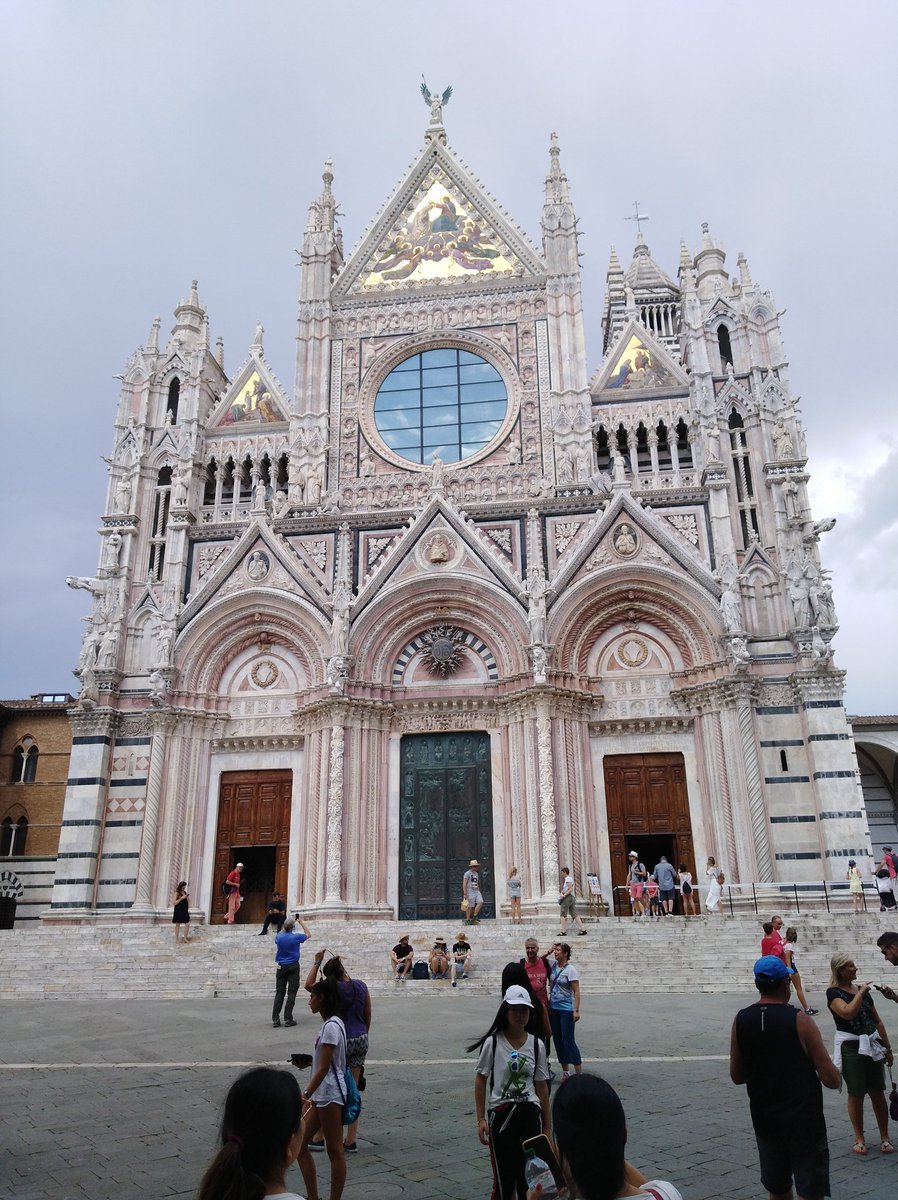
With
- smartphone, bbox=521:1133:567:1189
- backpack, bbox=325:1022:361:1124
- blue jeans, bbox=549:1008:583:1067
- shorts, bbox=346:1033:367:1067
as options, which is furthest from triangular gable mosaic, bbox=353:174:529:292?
smartphone, bbox=521:1133:567:1189

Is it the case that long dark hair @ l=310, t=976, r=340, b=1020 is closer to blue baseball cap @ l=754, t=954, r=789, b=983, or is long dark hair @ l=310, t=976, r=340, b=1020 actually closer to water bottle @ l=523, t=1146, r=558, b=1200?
blue baseball cap @ l=754, t=954, r=789, b=983

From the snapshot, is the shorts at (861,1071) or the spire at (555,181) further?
the spire at (555,181)

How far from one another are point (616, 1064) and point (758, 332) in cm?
2255

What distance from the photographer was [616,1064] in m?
9.06

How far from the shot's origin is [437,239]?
2948cm

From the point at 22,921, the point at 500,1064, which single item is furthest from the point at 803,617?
the point at 22,921

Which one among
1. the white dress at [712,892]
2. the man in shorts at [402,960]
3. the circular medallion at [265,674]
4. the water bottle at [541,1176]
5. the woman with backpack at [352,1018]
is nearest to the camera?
the water bottle at [541,1176]

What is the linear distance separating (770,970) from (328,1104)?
102 inches

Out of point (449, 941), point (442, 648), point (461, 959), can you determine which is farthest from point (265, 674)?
point (461, 959)

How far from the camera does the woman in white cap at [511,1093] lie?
457cm

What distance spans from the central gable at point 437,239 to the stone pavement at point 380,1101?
71.8ft

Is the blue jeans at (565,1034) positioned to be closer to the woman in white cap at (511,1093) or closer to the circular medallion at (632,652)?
the woman in white cap at (511,1093)

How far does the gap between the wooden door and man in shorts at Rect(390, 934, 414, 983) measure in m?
7.60

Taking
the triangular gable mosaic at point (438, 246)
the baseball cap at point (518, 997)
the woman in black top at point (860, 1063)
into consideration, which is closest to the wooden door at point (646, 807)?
the triangular gable mosaic at point (438, 246)
